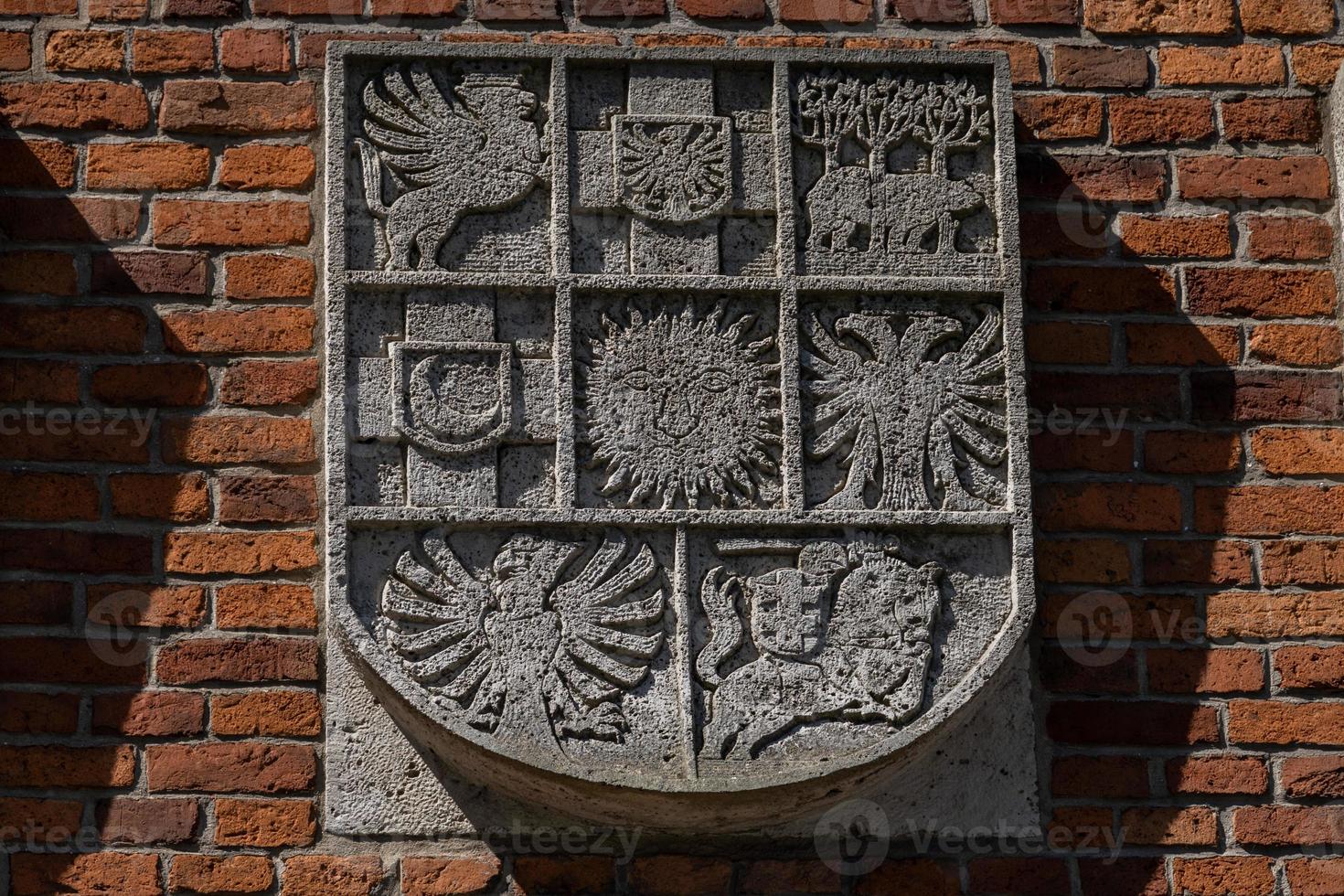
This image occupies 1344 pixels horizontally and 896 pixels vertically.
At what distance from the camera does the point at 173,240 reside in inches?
115

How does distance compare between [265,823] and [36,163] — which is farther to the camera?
[36,163]

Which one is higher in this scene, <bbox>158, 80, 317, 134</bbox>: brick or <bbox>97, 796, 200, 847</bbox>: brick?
<bbox>158, 80, 317, 134</bbox>: brick

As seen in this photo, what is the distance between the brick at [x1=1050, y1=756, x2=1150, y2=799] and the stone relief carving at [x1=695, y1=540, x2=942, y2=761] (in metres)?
0.32

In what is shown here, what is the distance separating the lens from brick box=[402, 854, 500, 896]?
8.91ft

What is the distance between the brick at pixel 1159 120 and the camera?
121 inches

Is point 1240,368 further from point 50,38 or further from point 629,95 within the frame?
point 50,38

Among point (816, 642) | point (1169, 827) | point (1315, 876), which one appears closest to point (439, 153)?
point (816, 642)

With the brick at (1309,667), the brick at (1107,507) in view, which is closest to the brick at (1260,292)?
the brick at (1107,507)

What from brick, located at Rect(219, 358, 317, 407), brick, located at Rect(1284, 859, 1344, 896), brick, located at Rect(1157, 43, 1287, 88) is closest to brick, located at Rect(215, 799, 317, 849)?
brick, located at Rect(219, 358, 317, 407)

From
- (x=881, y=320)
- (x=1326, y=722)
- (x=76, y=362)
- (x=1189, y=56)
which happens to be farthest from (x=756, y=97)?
(x=1326, y=722)

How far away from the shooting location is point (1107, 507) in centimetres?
293

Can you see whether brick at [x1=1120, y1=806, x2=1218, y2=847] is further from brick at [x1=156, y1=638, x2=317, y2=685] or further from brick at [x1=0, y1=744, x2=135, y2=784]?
brick at [x1=0, y1=744, x2=135, y2=784]

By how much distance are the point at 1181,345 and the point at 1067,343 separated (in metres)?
0.21

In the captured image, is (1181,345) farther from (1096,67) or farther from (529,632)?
(529,632)
